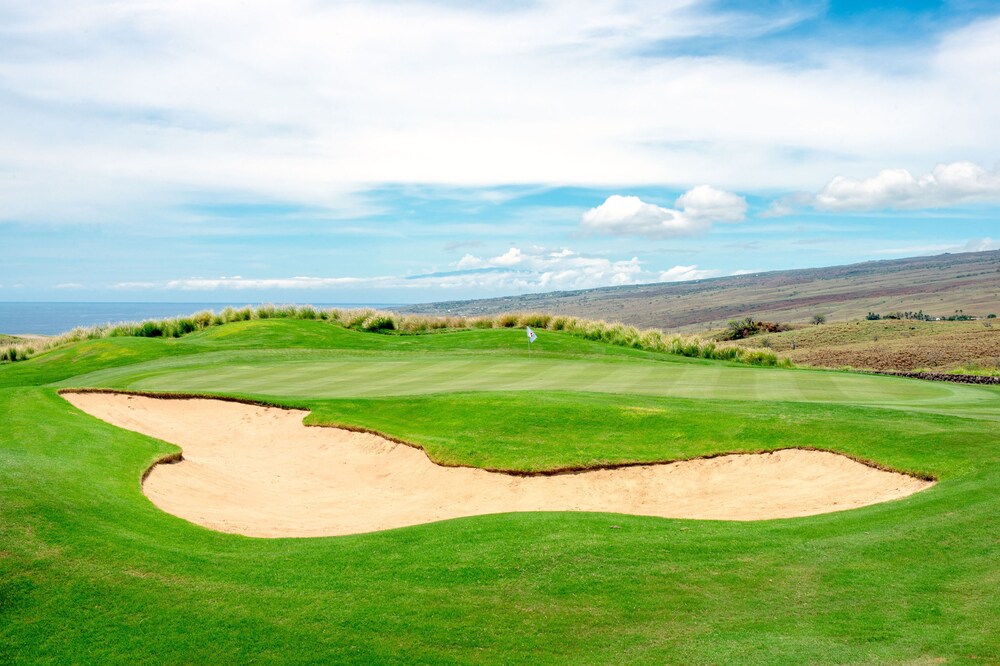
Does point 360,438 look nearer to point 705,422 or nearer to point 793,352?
point 705,422

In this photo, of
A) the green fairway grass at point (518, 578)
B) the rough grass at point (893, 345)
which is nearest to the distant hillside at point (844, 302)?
the rough grass at point (893, 345)

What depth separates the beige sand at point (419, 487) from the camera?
13.5m

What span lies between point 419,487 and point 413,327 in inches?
1275

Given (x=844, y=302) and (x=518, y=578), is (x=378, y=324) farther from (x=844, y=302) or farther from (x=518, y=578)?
(x=844, y=302)

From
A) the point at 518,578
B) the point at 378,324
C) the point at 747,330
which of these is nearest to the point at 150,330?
the point at 378,324

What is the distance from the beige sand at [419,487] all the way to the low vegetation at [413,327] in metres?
25.5

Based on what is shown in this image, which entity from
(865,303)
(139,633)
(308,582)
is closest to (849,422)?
(308,582)

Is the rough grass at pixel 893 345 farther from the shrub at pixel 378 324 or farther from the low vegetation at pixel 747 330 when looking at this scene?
the shrub at pixel 378 324

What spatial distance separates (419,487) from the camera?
1645 cm

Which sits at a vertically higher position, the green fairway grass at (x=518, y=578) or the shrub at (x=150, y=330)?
the shrub at (x=150, y=330)

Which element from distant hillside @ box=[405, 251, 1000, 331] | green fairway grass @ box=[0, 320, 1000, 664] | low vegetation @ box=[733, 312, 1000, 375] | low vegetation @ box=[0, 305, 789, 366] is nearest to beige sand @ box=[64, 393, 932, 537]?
green fairway grass @ box=[0, 320, 1000, 664]

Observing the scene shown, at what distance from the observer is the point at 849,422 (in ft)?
55.2

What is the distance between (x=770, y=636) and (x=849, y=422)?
1072 centimetres

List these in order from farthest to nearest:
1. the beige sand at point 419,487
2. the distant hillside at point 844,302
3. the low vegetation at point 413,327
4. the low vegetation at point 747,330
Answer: the distant hillside at point 844,302, the low vegetation at point 747,330, the low vegetation at point 413,327, the beige sand at point 419,487
